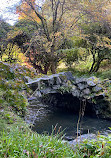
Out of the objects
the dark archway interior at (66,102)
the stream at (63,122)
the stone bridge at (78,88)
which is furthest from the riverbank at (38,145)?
the dark archway interior at (66,102)

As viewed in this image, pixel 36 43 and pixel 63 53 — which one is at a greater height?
pixel 36 43

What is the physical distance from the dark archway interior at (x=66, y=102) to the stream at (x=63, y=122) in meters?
0.39

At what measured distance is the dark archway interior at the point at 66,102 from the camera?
790cm

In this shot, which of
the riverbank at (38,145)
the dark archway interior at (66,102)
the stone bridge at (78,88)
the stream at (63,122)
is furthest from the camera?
the dark archway interior at (66,102)

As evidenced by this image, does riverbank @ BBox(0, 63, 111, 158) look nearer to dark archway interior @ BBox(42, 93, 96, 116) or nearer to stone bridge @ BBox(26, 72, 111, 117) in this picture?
stone bridge @ BBox(26, 72, 111, 117)

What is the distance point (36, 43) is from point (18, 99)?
6.01 m

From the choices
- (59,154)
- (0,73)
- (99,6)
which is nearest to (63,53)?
(99,6)

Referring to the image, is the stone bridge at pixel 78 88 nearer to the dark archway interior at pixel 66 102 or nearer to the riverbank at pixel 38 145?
the dark archway interior at pixel 66 102

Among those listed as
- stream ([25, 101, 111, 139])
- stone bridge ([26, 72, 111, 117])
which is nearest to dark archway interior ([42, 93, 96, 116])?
stream ([25, 101, 111, 139])

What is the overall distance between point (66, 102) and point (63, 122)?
222 cm

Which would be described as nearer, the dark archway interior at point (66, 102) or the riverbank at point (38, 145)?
the riverbank at point (38, 145)

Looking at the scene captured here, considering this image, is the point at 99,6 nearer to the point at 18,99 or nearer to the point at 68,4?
the point at 68,4

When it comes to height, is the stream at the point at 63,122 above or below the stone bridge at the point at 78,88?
below

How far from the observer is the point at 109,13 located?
29.4 ft
